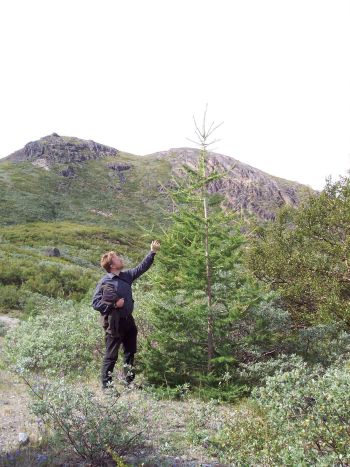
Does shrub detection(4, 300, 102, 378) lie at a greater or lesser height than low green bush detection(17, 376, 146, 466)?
lesser

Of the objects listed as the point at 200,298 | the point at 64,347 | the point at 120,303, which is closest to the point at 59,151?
the point at 64,347

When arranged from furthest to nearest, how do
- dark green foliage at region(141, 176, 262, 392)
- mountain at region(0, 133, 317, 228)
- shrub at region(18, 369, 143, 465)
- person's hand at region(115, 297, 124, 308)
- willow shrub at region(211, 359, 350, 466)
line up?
mountain at region(0, 133, 317, 228), dark green foliage at region(141, 176, 262, 392), person's hand at region(115, 297, 124, 308), shrub at region(18, 369, 143, 465), willow shrub at region(211, 359, 350, 466)

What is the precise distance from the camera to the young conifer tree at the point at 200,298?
7.83 meters

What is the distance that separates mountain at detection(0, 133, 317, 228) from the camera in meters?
77.8

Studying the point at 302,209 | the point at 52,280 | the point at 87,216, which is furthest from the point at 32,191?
the point at 302,209

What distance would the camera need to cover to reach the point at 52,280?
2366 centimetres

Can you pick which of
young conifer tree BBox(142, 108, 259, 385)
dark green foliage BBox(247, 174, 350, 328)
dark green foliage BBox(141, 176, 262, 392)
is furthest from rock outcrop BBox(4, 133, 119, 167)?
dark green foliage BBox(141, 176, 262, 392)

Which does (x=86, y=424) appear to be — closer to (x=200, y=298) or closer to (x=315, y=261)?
(x=200, y=298)

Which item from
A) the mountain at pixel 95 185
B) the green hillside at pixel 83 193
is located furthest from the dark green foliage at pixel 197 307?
the green hillside at pixel 83 193

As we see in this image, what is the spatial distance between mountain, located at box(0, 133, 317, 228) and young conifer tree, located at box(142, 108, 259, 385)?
48283 mm

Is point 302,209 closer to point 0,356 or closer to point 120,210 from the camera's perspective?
point 0,356

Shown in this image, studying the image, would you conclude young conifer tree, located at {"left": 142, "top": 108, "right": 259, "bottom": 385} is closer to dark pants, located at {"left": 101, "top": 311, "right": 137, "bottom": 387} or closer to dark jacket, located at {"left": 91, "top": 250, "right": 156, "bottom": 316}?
dark pants, located at {"left": 101, "top": 311, "right": 137, "bottom": 387}

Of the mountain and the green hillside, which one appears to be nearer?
the green hillside

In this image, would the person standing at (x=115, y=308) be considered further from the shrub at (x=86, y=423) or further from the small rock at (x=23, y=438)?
the shrub at (x=86, y=423)
